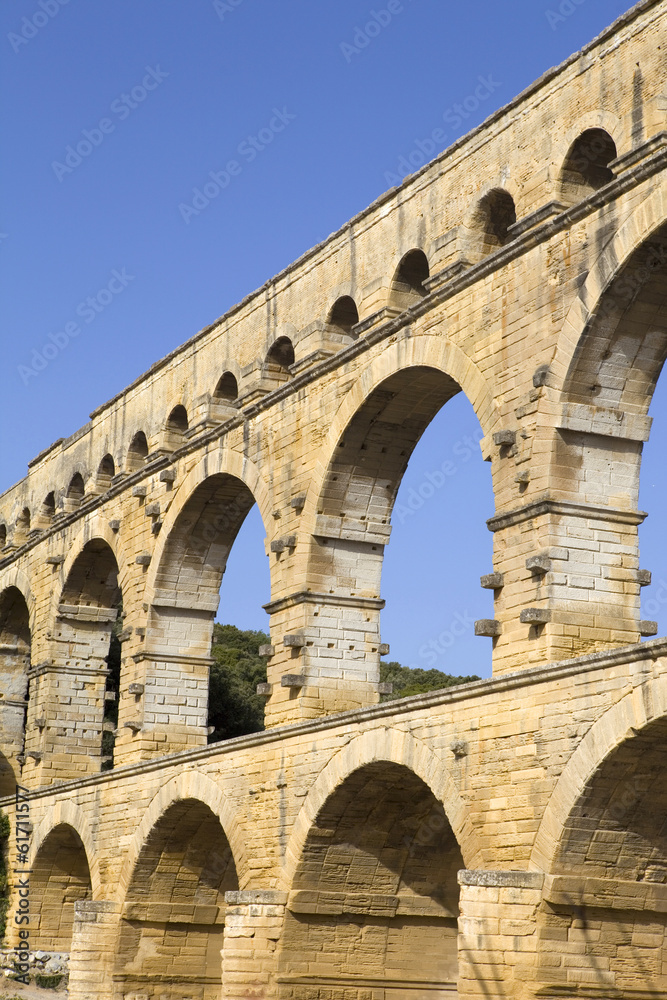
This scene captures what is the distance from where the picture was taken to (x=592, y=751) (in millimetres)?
12195

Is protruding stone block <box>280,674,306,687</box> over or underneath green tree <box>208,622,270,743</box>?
underneath

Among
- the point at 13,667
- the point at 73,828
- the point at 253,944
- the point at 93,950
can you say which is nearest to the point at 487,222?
the point at 253,944

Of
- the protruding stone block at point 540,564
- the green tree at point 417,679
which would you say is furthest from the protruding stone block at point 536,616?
the green tree at point 417,679

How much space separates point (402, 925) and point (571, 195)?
8.44 metres

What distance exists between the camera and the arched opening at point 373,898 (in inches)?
638

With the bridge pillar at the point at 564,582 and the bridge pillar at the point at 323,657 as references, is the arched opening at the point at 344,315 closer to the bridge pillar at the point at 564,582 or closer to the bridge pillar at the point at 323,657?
the bridge pillar at the point at 323,657

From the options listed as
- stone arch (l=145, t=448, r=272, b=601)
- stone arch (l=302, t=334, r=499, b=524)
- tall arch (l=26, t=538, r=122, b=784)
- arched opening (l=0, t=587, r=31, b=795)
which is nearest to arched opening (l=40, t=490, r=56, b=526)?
arched opening (l=0, t=587, r=31, b=795)

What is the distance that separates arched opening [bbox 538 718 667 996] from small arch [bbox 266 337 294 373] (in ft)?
31.9

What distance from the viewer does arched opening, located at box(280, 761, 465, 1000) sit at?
53.2 feet

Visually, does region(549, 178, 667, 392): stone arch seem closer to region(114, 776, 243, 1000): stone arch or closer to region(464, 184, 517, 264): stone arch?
region(464, 184, 517, 264): stone arch

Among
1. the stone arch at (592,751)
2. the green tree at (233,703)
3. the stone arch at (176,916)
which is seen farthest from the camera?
the green tree at (233,703)

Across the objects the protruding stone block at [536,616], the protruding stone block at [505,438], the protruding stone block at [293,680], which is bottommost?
the protruding stone block at [536,616]

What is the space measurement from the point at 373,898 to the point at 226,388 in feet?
27.9

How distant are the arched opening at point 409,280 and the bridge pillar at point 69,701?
11069 mm
